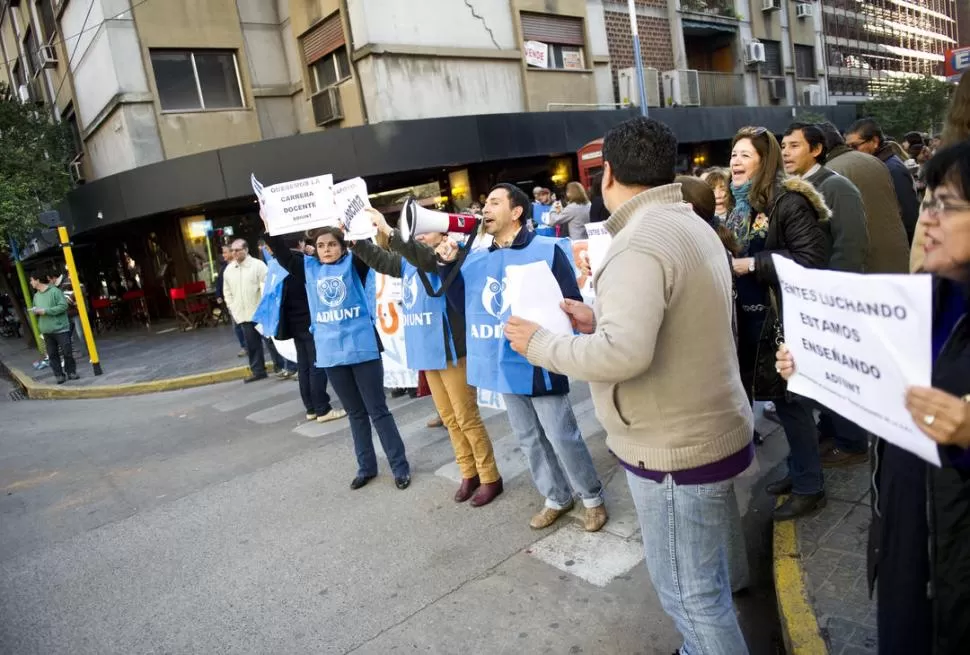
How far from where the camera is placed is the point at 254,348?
372 inches

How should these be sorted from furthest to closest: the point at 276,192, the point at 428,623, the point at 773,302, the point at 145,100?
1. the point at 145,100
2. the point at 276,192
3. the point at 773,302
4. the point at 428,623

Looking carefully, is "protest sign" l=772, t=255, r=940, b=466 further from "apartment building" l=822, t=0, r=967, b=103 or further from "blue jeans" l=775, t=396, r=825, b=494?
"apartment building" l=822, t=0, r=967, b=103

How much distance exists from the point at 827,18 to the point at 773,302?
33652mm

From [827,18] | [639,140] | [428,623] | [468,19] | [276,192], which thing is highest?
[827,18]

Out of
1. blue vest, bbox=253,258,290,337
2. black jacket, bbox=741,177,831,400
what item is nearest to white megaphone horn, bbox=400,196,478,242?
black jacket, bbox=741,177,831,400

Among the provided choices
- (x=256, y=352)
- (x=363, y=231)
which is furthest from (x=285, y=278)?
(x=256, y=352)

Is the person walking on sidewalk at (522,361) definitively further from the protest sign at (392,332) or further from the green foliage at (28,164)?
the green foliage at (28,164)

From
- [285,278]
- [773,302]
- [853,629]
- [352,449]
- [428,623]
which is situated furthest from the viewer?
[285,278]

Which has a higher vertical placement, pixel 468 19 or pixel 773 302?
pixel 468 19

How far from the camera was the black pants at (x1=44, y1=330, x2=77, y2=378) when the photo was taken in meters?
11.3

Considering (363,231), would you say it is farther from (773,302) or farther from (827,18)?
(827,18)

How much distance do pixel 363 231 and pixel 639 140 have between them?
2417 millimetres

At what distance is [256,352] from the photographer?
9.48m

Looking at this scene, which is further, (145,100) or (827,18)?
(827,18)
